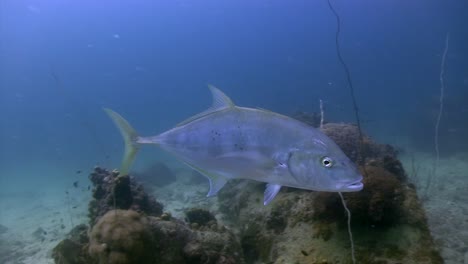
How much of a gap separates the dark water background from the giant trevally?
93.8 metres

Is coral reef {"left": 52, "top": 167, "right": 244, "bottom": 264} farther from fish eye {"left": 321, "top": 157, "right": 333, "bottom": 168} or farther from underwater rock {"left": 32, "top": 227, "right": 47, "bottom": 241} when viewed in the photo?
underwater rock {"left": 32, "top": 227, "right": 47, "bottom": 241}

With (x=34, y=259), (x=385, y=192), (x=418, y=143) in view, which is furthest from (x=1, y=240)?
(x=418, y=143)

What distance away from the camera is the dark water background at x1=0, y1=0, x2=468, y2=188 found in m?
110

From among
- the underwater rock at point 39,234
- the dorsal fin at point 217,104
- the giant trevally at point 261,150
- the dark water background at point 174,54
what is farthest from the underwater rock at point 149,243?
the dark water background at point 174,54

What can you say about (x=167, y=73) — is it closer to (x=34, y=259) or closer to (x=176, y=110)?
(x=176, y=110)

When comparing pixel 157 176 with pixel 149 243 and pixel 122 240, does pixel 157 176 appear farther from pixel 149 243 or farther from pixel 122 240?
pixel 122 240

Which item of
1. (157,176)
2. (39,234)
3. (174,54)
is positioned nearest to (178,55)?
(174,54)

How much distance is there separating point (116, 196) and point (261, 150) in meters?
3.96

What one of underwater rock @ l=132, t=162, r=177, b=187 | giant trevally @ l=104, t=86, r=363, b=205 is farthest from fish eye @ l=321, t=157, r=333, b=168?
underwater rock @ l=132, t=162, r=177, b=187

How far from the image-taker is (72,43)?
126m

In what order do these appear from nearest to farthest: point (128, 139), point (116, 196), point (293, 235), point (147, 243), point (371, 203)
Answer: point (147, 243) → point (128, 139) → point (371, 203) → point (293, 235) → point (116, 196)

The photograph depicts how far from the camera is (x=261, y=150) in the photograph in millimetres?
2979

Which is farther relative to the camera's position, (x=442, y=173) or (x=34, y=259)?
(x=442, y=173)

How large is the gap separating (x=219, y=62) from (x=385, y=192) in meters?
166
